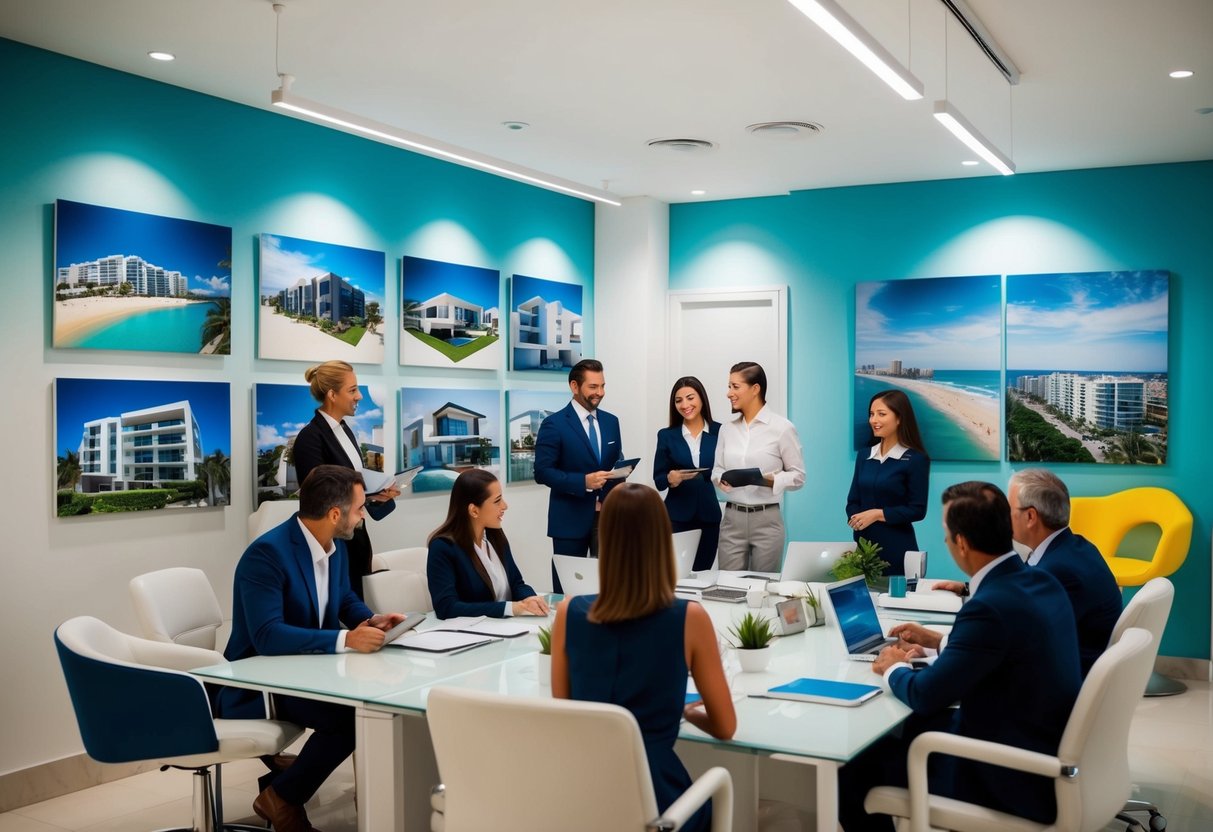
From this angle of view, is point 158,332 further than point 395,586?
Yes

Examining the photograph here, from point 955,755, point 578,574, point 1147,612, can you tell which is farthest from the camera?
point 578,574

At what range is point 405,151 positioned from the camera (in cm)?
649

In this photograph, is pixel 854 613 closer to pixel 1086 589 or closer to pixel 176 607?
pixel 1086 589

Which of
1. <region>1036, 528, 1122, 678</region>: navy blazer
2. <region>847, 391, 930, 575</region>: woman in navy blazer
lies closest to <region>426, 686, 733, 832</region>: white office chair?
<region>1036, 528, 1122, 678</region>: navy blazer

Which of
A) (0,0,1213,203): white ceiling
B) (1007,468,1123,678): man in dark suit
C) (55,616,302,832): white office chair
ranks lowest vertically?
(55,616,302,832): white office chair

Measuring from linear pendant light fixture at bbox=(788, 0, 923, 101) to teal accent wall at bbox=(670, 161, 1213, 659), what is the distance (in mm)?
3465

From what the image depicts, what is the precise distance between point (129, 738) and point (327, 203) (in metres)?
3.42

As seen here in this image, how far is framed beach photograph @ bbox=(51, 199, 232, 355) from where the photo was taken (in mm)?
4668

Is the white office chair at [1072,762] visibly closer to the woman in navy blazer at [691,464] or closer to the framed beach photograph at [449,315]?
the woman in navy blazer at [691,464]

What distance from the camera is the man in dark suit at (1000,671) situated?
275 centimetres

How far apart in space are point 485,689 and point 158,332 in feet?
9.15

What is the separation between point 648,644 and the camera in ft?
8.48

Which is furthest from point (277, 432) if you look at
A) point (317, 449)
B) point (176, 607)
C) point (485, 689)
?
point (485, 689)

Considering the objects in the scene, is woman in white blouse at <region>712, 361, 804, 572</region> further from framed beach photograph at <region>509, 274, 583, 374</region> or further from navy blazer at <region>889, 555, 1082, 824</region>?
navy blazer at <region>889, 555, 1082, 824</region>
